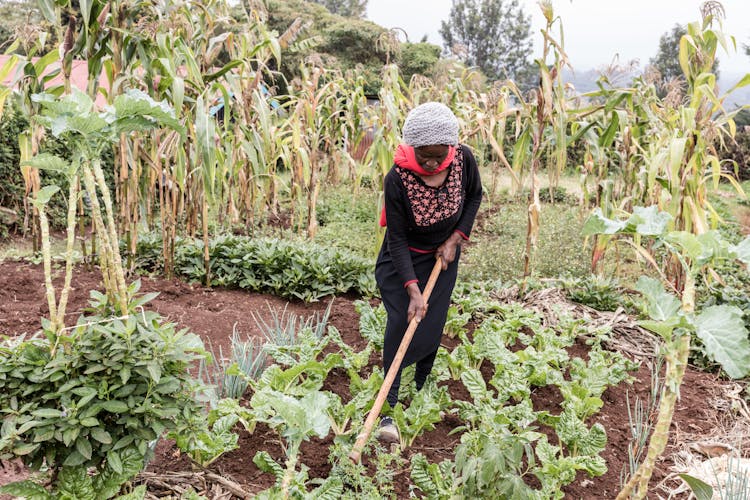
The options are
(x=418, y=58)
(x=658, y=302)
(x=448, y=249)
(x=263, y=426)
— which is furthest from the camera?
(x=418, y=58)

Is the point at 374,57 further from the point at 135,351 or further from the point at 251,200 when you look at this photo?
the point at 135,351

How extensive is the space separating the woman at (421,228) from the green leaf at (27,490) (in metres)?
1.37

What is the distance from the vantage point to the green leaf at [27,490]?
1.54 meters

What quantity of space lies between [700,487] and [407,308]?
1380 millimetres

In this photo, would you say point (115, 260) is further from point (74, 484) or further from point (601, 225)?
point (601, 225)

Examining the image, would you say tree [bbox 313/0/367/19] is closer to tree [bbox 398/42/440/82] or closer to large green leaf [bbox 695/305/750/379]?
tree [bbox 398/42/440/82]

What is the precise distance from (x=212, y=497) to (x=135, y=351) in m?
0.81

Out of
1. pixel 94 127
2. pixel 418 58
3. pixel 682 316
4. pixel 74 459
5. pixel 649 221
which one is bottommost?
pixel 74 459

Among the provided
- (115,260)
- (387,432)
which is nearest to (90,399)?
(115,260)

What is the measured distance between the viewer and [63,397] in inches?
60.1

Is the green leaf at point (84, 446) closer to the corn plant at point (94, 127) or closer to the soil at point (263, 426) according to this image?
the corn plant at point (94, 127)

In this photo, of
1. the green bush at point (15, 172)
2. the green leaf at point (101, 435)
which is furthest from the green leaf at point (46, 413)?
the green bush at point (15, 172)

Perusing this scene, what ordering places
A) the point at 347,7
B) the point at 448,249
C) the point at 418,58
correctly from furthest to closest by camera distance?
1. the point at 347,7
2. the point at 418,58
3. the point at 448,249

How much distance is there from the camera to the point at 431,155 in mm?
2406
